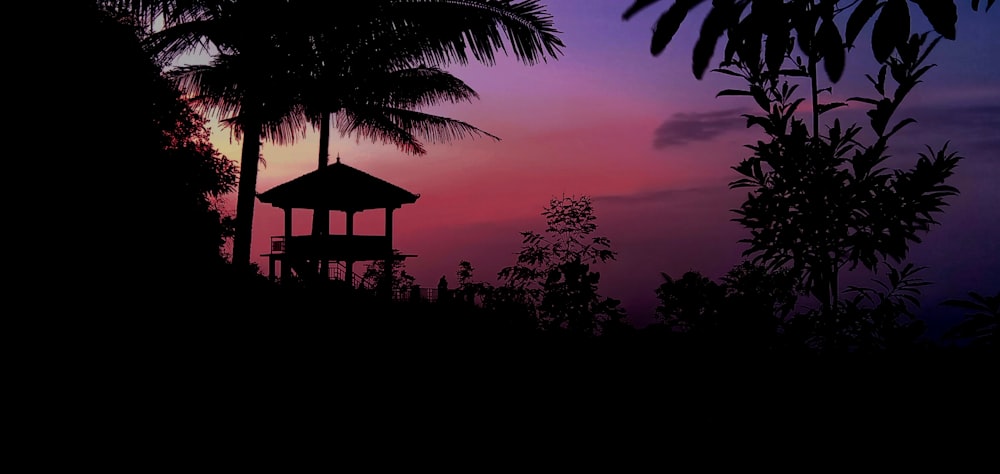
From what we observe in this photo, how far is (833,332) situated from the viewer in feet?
18.7

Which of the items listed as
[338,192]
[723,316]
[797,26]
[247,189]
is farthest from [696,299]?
[338,192]

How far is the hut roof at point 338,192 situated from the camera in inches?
787

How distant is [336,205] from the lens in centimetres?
2042

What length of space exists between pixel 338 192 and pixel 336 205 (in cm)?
51

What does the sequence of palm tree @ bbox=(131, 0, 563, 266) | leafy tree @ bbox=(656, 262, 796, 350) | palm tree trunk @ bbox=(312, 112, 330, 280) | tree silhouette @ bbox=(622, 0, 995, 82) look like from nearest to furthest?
1. tree silhouette @ bbox=(622, 0, 995, 82)
2. leafy tree @ bbox=(656, 262, 796, 350)
3. palm tree @ bbox=(131, 0, 563, 266)
4. palm tree trunk @ bbox=(312, 112, 330, 280)

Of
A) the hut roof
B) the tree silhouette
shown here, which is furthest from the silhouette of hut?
the tree silhouette

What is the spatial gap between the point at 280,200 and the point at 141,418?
696 inches

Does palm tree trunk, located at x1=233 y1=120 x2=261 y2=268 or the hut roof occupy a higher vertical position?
the hut roof

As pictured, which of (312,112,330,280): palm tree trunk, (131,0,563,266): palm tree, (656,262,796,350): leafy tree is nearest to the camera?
(656,262,796,350): leafy tree

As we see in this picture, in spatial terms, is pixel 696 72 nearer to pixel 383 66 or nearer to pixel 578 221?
pixel 578 221

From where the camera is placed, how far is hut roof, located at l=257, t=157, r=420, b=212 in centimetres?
2000

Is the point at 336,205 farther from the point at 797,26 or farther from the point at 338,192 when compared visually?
the point at 797,26

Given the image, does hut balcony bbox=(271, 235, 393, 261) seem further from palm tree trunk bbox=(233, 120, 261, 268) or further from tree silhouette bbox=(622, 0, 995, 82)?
tree silhouette bbox=(622, 0, 995, 82)

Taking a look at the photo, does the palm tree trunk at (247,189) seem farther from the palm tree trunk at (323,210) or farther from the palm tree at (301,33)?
the palm tree trunk at (323,210)
